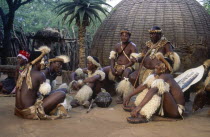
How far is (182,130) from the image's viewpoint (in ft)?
10.1

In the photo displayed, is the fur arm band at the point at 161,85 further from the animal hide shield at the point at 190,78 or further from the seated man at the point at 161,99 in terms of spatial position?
the animal hide shield at the point at 190,78

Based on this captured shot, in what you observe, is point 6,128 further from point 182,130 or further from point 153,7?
point 153,7

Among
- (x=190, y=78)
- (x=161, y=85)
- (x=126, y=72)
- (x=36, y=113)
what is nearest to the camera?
(x=161, y=85)

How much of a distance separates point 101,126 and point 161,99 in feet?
3.20

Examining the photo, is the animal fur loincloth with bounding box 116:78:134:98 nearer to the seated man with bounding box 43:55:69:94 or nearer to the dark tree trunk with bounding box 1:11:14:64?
the seated man with bounding box 43:55:69:94

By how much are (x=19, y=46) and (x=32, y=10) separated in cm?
738

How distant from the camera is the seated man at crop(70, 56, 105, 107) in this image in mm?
4582

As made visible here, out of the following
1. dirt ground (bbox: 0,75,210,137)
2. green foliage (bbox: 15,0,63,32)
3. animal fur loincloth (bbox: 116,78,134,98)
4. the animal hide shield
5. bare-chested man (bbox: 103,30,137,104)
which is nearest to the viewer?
dirt ground (bbox: 0,75,210,137)

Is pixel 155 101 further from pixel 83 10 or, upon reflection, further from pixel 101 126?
pixel 83 10

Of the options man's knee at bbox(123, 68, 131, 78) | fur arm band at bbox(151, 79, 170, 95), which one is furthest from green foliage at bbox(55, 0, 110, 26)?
fur arm band at bbox(151, 79, 170, 95)

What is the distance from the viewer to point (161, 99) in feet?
11.4

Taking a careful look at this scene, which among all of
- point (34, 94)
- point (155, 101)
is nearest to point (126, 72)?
point (155, 101)

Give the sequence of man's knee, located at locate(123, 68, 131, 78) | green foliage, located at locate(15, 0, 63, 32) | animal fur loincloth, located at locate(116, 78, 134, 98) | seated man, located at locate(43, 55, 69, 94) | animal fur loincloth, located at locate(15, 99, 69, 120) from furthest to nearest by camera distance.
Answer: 1. green foliage, located at locate(15, 0, 63, 32)
2. man's knee, located at locate(123, 68, 131, 78)
3. animal fur loincloth, located at locate(116, 78, 134, 98)
4. seated man, located at locate(43, 55, 69, 94)
5. animal fur loincloth, located at locate(15, 99, 69, 120)

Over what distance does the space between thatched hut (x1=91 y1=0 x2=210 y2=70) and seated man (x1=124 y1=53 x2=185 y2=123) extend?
4.21m
